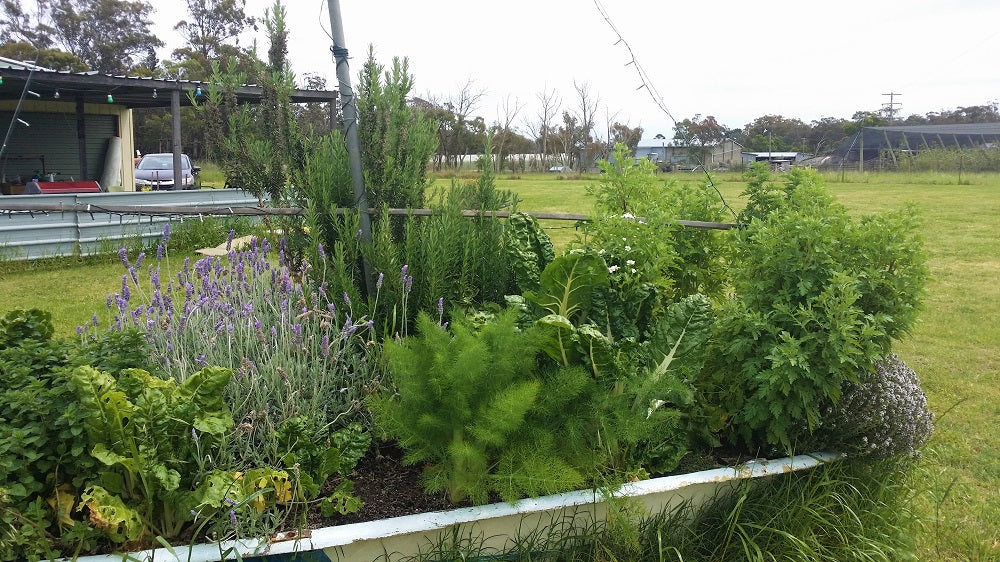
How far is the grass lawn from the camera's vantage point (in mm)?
2953

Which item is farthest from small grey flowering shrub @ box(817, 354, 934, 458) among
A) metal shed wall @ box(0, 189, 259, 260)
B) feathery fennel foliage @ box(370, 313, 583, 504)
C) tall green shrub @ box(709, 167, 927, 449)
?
metal shed wall @ box(0, 189, 259, 260)

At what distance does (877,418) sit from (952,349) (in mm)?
3656

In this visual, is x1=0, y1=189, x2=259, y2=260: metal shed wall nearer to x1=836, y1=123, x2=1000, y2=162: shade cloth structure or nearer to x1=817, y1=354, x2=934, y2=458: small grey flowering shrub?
x1=817, y1=354, x2=934, y2=458: small grey flowering shrub

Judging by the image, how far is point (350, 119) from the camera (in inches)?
135

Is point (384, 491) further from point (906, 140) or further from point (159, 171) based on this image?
point (906, 140)

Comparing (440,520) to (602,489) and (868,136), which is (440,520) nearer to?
(602,489)

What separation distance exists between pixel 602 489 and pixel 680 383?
501mm

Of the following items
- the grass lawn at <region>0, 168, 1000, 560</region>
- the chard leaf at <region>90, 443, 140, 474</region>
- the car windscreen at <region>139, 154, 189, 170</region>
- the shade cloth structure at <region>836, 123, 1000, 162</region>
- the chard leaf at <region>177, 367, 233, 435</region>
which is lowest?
the grass lawn at <region>0, 168, 1000, 560</region>

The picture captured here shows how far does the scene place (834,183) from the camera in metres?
28.2

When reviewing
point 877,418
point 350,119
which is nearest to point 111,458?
point 350,119

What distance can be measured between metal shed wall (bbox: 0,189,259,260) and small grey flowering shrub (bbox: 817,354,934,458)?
21.5 ft

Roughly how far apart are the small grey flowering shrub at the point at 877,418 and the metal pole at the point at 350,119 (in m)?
2.07

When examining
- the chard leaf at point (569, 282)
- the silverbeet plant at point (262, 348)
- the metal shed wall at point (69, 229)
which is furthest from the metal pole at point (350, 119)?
the metal shed wall at point (69, 229)

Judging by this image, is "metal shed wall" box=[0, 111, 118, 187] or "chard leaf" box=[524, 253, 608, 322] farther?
"metal shed wall" box=[0, 111, 118, 187]
